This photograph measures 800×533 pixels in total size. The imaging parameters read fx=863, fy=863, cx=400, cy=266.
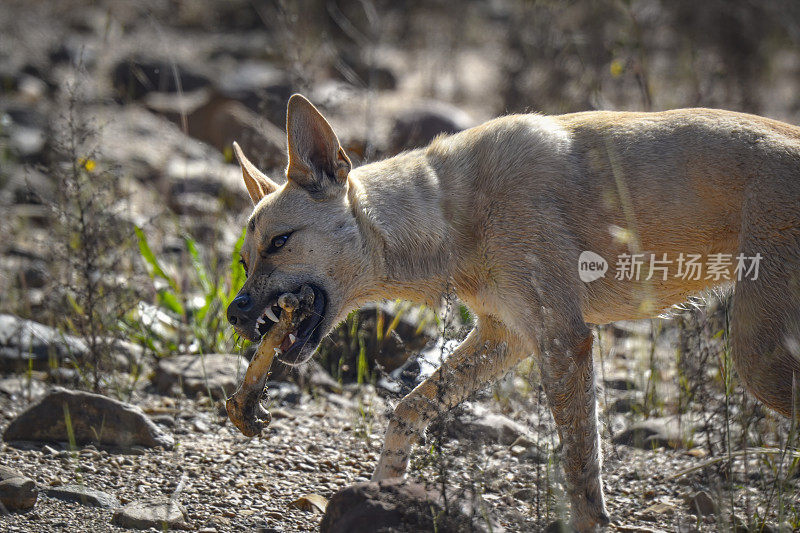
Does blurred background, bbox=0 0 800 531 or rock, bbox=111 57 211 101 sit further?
rock, bbox=111 57 211 101

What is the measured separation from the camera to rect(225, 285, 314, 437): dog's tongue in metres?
3.99

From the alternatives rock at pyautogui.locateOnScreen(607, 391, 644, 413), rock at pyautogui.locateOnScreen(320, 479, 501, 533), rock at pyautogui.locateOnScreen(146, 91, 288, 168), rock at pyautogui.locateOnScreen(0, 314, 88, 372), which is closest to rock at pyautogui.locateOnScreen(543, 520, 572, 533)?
rock at pyautogui.locateOnScreen(320, 479, 501, 533)

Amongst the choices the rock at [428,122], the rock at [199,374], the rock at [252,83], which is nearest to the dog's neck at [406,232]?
the rock at [199,374]

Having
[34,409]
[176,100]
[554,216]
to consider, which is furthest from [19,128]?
[554,216]

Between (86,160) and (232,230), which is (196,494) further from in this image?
(232,230)

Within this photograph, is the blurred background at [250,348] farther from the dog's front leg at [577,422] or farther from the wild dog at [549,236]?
the wild dog at [549,236]

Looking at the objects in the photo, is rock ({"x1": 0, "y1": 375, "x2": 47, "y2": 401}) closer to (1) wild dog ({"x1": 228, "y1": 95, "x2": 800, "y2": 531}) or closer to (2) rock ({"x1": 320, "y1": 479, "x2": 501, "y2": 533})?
(1) wild dog ({"x1": 228, "y1": 95, "x2": 800, "y2": 531})

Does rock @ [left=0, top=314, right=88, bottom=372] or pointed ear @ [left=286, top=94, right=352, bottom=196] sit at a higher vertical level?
pointed ear @ [left=286, top=94, right=352, bottom=196]

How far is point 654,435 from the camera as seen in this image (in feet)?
16.6

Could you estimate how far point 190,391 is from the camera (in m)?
5.48

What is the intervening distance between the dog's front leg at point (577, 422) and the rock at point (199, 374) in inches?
86.3

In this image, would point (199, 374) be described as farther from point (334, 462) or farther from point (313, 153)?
point (313, 153)

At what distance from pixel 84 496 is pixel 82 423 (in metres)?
0.78

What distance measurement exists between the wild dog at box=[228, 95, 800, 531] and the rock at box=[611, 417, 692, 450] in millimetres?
993
